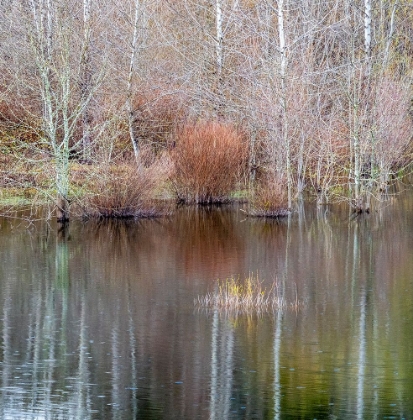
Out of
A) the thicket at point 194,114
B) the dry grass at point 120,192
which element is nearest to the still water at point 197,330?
the dry grass at point 120,192

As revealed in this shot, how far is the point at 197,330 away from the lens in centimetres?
1096

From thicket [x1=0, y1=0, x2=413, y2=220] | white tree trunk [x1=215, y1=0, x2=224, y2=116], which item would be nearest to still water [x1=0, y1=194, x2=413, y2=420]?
thicket [x1=0, y1=0, x2=413, y2=220]

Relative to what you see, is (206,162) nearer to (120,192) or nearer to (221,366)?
(120,192)

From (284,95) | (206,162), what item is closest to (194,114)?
(206,162)

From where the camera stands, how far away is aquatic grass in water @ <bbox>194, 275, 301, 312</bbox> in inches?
479

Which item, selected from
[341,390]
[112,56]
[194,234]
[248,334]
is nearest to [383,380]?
[341,390]

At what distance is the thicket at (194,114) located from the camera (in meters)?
21.4

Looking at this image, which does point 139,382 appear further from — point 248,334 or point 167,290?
point 167,290

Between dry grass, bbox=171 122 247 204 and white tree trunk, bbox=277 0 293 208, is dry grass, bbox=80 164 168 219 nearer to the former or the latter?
dry grass, bbox=171 122 247 204

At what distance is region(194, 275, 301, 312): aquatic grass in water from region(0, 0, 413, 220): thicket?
8.04 meters

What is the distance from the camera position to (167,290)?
1345 centimetres

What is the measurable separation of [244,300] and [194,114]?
57.6 feet

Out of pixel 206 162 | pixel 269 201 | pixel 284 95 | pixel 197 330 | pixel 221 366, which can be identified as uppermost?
pixel 284 95

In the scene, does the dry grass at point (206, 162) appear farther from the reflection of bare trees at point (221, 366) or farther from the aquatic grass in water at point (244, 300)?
the reflection of bare trees at point (221, 366)
